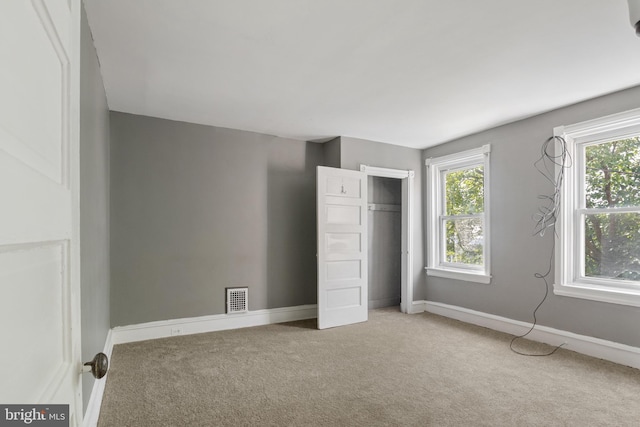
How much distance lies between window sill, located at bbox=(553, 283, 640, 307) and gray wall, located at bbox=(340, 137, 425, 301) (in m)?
1.91

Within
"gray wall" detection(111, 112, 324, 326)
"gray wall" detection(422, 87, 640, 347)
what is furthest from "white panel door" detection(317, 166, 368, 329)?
"gray wall" detection(422, 87, 640, 347)

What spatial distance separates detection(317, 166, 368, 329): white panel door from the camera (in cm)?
441

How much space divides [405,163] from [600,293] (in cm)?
284

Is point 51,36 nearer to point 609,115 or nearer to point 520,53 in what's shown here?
point 520,53

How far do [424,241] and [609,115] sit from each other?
107 inches

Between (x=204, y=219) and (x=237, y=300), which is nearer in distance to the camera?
(x=204, y=219)

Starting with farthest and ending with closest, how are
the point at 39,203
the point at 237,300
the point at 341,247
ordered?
the point at 341,247 → the point at 237,300 → the point at 39,203

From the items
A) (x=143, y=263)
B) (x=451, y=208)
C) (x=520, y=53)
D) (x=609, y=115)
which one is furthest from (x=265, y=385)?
(x=609, y=115)

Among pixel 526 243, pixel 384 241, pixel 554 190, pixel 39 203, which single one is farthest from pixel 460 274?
pixel 39 203

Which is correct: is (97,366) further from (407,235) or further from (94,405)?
(407,235)

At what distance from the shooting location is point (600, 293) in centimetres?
330

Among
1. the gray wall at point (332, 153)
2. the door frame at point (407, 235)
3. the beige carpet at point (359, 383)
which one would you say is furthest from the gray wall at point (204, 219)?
the door frame at point (407, 235)

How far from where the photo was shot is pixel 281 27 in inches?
88.2

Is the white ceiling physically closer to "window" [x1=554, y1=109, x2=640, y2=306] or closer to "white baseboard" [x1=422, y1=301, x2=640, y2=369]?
"window" [x1=554, y1=109, x2=640, y2=306]
